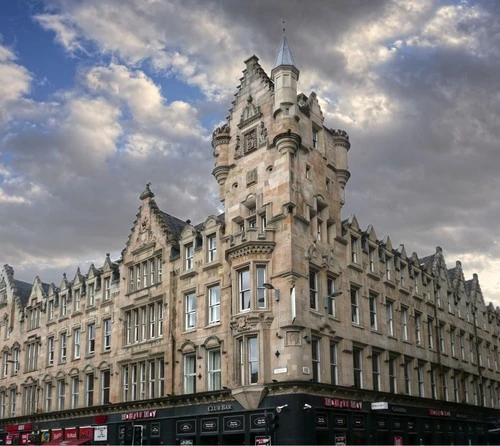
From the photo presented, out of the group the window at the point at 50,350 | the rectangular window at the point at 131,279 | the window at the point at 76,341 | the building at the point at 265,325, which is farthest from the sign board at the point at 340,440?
the window at the point at 50,350

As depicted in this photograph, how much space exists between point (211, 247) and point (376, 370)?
14.1 m

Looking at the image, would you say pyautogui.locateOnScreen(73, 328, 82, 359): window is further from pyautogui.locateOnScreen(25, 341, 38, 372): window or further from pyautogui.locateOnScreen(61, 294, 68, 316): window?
pyautogui.locateOnScreen(25, 341, 38, 372): window

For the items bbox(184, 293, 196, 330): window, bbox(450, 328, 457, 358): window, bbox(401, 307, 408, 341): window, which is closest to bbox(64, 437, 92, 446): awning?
bbox(184, 293, 196, 330): window

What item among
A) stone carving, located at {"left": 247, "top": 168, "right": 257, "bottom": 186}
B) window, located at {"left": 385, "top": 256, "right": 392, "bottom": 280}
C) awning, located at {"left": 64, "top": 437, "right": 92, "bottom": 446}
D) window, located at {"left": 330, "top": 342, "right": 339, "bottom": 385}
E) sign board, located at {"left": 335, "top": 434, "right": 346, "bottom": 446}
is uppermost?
stone carving, located at {"left": 247, "top": 168, "right": 257, "bottom": 186}

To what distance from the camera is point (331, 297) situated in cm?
4291

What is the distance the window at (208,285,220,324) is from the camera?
145ft

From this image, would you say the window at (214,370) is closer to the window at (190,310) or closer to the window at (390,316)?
the window at (190,310)

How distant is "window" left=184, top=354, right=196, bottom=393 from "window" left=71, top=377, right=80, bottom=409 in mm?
14779

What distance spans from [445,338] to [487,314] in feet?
48.9

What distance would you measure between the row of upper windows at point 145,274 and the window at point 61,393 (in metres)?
12.1

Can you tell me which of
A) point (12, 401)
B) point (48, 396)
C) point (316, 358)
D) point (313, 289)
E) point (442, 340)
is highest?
point (313, 289)

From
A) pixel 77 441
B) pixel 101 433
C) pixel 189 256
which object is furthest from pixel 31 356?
pixel 189 256

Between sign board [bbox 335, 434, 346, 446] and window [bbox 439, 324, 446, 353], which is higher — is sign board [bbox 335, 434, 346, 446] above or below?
below

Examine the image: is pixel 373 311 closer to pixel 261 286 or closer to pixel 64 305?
pixel 261 286
